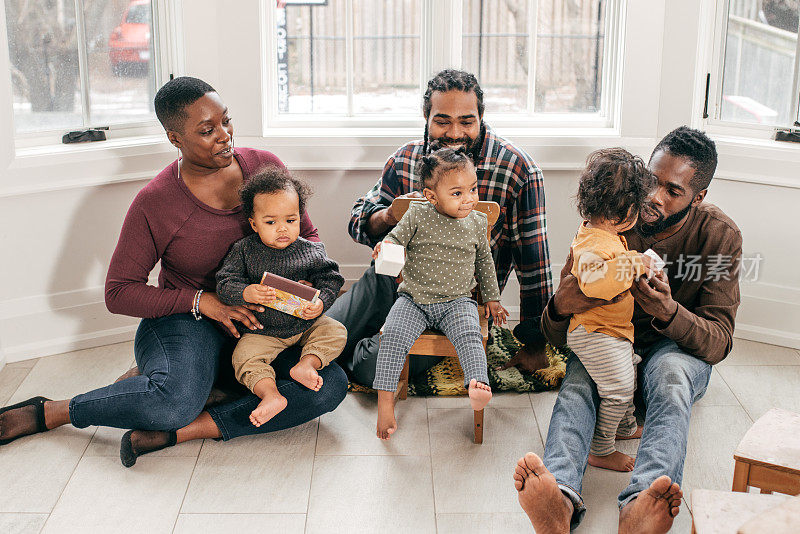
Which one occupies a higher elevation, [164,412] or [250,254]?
[250,254]

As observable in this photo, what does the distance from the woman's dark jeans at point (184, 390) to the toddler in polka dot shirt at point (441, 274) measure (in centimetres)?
21

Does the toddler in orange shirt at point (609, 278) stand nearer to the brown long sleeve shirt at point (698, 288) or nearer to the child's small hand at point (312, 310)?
the brown long sleeve shirt at point (698, 288)

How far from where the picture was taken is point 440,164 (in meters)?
2.54

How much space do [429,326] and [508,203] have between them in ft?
1.87

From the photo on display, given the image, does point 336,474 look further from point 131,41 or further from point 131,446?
point 131,41

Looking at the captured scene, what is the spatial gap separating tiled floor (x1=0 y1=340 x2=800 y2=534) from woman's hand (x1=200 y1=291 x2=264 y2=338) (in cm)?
37

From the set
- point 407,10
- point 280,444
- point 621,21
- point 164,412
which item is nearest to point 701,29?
point 621,21

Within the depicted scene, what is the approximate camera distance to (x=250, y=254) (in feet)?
8.57

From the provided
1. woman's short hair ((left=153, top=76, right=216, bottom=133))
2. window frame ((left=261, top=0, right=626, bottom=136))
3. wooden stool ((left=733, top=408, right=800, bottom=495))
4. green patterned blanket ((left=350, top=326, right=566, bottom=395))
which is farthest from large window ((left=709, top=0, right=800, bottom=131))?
woman's short hair ((left=153, top=76, right=216, bottom=133))

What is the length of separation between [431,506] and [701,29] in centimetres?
220

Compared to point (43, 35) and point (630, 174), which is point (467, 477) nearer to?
point (630, 174)

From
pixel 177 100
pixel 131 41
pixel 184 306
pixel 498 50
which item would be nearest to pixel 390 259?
pixel 184 306

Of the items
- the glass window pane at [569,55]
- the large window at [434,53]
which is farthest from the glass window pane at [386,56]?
the glass window pane at [569,55]

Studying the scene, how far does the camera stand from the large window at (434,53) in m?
3.48
